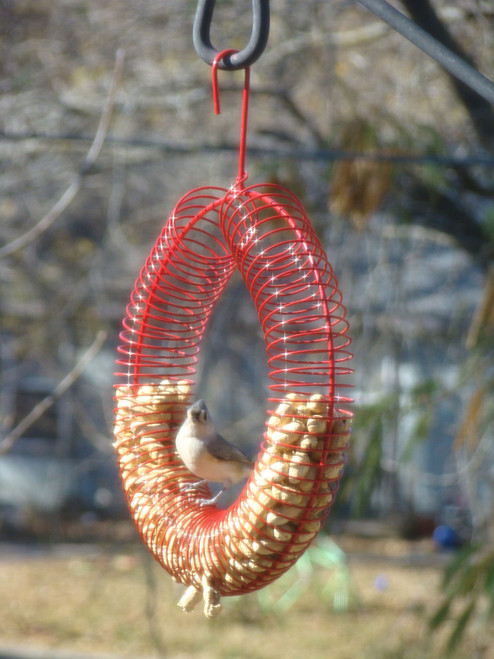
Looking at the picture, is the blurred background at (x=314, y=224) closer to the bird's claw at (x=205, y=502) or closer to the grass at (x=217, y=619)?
→ the grass at (x=217, y=619)

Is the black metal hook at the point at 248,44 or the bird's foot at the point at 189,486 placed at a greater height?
the black metal hook at the point at 248,44

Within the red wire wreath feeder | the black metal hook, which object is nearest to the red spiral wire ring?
the red wire wreath feeder

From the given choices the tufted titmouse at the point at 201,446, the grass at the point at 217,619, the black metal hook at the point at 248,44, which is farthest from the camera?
the grass at the point at 217,619

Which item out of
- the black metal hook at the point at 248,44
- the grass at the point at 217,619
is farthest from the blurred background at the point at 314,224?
the black metal hook at the point at 248,44

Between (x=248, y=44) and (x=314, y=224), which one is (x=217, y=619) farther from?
(x=248, y=44)

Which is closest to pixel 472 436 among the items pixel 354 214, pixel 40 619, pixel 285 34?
pixel 354 214

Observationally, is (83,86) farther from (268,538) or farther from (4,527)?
(4,527)

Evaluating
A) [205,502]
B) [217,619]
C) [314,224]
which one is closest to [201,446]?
[205,502]
